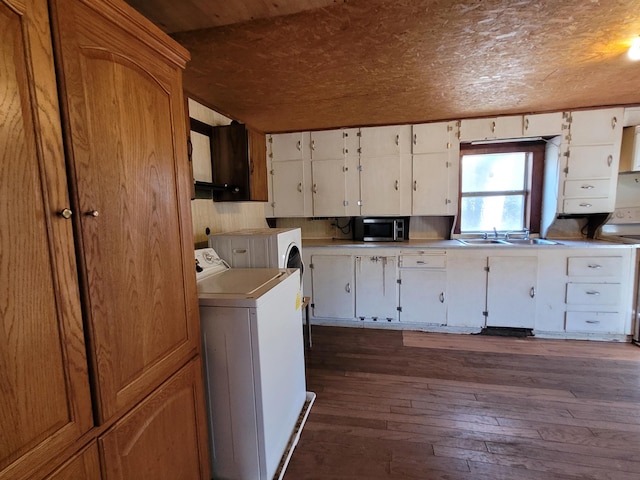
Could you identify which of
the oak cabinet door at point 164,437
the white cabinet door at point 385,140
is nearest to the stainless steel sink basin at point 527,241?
the white cabinet door at point 385,140

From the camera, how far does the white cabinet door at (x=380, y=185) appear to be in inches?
133

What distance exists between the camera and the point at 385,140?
3.37m

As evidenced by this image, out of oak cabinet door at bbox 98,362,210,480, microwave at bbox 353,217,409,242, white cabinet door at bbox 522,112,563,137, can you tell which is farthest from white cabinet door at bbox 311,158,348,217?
oak cabinet door at bbox 98,362,210,480

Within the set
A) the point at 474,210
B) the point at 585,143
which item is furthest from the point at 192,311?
the point at 585,143

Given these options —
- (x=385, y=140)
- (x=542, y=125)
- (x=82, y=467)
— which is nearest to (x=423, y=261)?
(x=385, y=140)

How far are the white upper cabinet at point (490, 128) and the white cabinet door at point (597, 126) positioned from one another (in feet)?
1.68

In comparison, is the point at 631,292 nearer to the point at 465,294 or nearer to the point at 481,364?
the point at 465,294

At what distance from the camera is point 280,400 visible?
164 centimetres

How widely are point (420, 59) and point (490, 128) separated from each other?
170 cm

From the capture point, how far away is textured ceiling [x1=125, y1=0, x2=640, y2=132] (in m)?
1.45

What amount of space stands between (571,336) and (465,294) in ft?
3.57

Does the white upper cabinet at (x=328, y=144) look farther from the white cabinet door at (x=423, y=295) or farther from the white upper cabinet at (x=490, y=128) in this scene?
the white cabinet door at (x=423, y=295)

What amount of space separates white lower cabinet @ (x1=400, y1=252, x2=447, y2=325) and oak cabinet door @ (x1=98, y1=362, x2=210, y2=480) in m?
2.43

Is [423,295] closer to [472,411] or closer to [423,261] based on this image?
[423,261]
